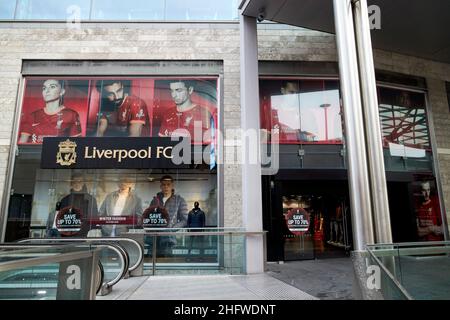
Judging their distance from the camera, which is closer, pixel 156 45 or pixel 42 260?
pixel 42 260

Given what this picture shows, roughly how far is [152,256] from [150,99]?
5.19 meters

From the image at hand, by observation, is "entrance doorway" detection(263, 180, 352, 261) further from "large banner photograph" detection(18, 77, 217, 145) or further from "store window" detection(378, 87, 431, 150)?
"large banner photograph" detection(18, 77, 217, 145)

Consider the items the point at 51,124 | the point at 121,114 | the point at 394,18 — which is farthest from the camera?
the point at 121,114

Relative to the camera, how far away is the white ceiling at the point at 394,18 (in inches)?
361

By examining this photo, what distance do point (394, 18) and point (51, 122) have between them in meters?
11.2

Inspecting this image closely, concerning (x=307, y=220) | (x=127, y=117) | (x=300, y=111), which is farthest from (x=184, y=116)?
(x=307, y=220)

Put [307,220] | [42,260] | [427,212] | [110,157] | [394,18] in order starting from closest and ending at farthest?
[42,260] → [110,157] → [394,18] → [307,220] → [427,212]

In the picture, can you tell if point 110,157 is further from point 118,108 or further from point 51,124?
point 51,124

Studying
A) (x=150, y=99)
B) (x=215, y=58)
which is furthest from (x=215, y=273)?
(x=215, y=58)

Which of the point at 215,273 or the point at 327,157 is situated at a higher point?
the point at 327,157

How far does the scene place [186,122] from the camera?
1059 centimetres

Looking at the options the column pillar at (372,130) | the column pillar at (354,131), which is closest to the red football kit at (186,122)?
the column pillar at (354,131)
